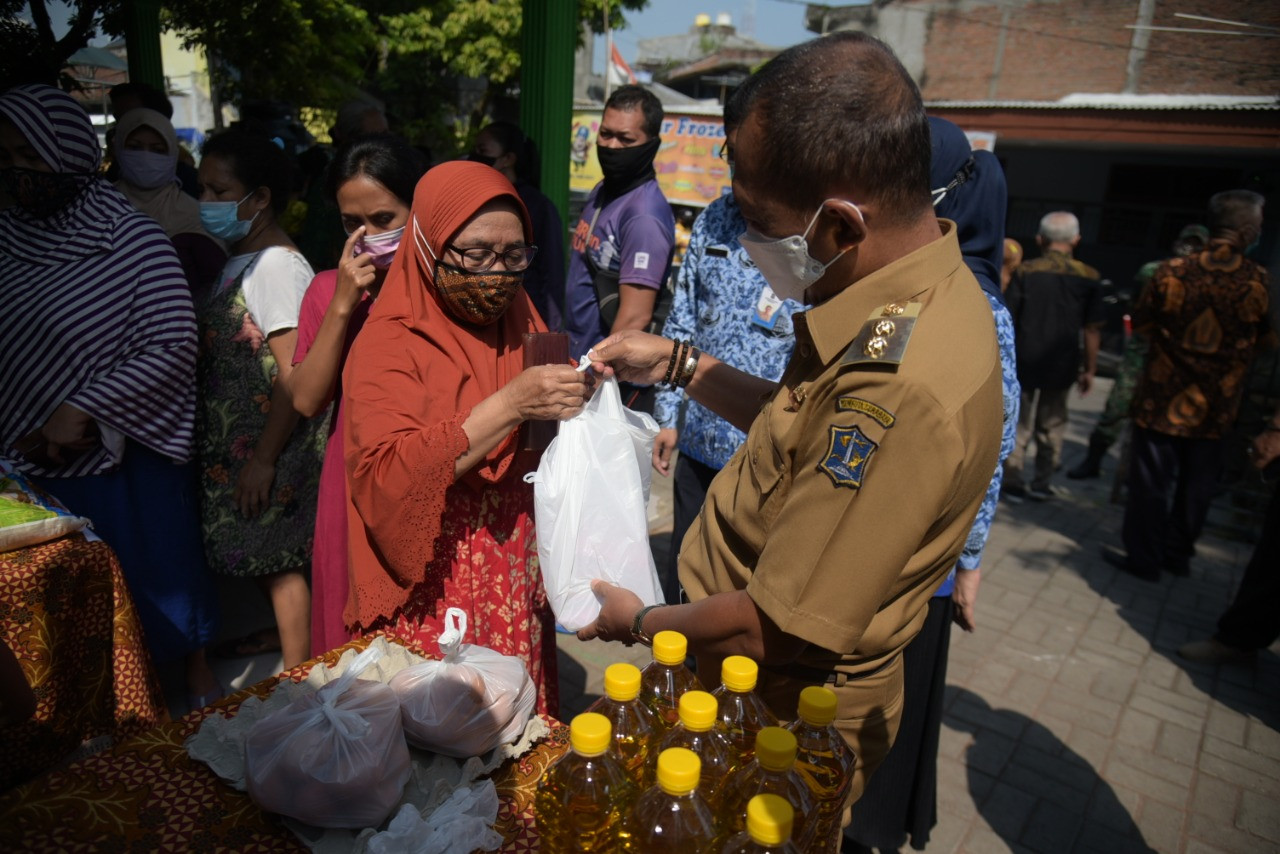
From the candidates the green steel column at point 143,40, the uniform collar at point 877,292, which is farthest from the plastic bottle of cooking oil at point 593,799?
the green steel column at point 143,40

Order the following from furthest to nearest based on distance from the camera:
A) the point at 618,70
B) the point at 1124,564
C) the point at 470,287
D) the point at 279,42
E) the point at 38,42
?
1. the point at 618,70
2. the point at 279,42
3. the point at 1124,564
4. the point at 38,42
5. the point at 470,287

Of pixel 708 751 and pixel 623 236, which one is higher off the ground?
pixel 623 236

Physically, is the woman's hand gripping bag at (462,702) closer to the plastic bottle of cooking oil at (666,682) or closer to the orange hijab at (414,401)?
the plastic bottle of cooking oil at (666,682)

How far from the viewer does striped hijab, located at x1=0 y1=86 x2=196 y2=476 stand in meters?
2.54

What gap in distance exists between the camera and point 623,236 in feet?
12.7

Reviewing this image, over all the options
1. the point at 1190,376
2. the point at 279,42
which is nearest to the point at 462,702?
the point at 1190,376

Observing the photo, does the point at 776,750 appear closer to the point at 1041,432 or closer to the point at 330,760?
the point at 330,760

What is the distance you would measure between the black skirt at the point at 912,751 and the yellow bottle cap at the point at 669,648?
134cm

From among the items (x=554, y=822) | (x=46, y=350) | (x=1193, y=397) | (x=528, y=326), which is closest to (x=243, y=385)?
(x=46, y=350)

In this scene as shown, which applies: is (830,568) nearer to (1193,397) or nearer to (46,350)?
(46,350)

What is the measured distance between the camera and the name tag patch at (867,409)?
1.18 metres

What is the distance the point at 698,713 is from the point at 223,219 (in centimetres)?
274

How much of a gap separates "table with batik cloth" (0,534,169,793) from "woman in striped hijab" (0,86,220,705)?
62 cm

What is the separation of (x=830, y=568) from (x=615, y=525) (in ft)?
2.67
